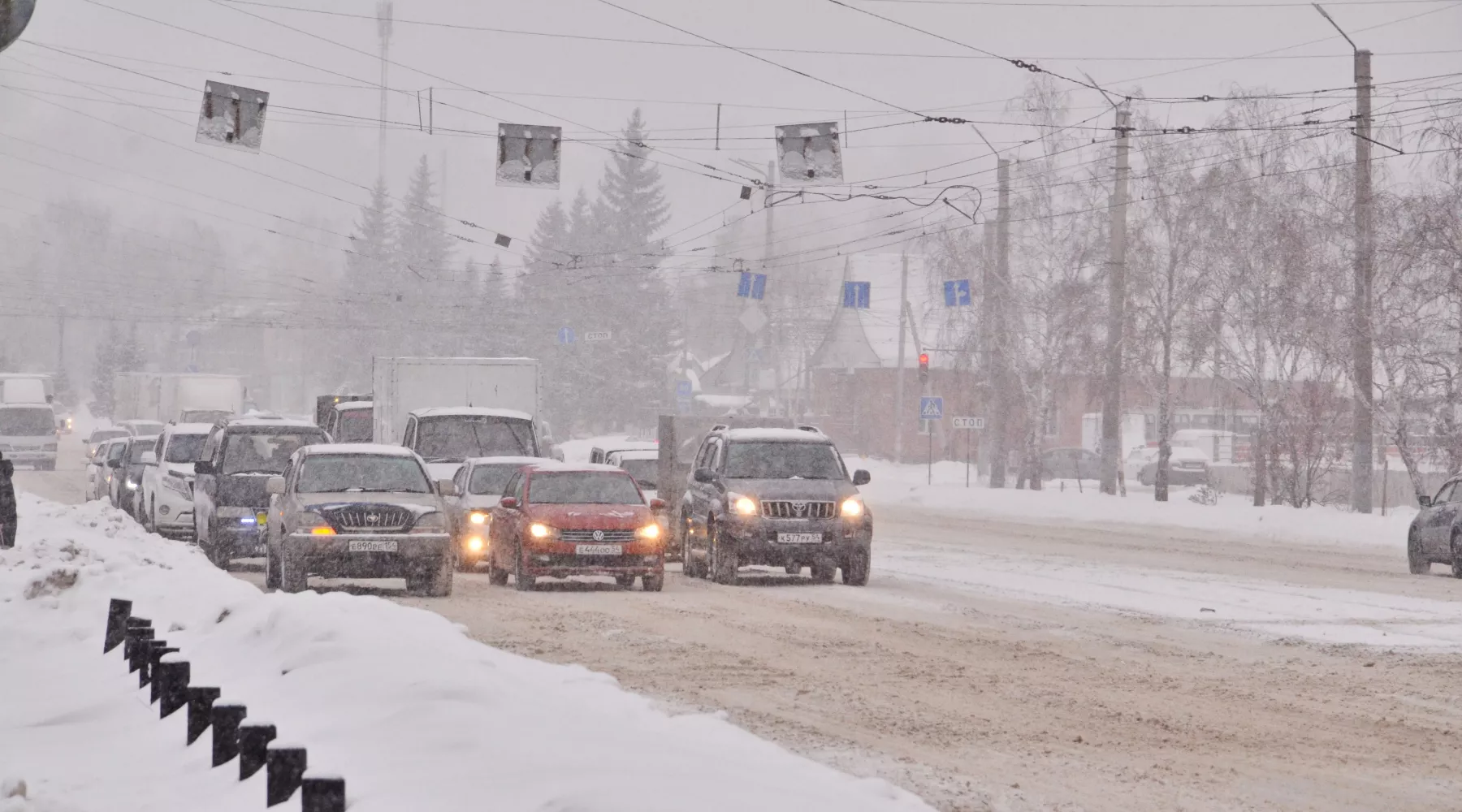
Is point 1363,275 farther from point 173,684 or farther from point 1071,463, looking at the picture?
point 1071,463

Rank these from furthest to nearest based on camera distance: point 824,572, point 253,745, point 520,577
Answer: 1. point 824,572
2. point 520,577
3. point 253,745

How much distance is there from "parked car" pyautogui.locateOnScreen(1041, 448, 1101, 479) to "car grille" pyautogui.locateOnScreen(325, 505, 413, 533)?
57.4 m

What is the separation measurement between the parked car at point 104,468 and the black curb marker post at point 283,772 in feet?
95.1

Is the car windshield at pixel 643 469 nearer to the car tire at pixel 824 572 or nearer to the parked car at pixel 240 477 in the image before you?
the parked car at pixel 240 477

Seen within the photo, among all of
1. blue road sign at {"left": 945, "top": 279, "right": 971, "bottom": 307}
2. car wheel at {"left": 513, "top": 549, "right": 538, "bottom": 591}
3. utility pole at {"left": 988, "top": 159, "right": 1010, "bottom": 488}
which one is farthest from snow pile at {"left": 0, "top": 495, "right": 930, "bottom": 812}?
blue road sign at {"left": 945, "top": 279, "right": 971, "bottom": 307}

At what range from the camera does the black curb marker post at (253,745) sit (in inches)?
300

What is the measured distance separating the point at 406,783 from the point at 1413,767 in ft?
17.1

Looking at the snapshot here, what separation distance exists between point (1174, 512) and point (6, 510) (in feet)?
92.9

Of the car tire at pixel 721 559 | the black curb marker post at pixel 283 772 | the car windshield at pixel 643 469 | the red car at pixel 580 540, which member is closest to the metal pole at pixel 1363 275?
the car windshield at pixel 643 469

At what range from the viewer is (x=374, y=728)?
29.3 feet

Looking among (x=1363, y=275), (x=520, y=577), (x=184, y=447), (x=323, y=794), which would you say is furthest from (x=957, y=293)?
(x=323, y=794)

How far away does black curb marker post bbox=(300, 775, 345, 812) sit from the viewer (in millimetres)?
6230

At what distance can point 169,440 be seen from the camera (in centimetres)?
2900

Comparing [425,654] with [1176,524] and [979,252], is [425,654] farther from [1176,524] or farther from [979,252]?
[979,252]
